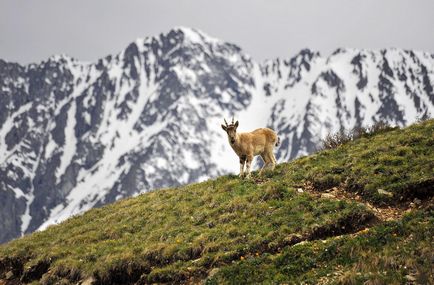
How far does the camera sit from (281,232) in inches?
882

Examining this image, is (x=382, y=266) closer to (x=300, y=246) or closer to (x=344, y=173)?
(x=300, y=246)

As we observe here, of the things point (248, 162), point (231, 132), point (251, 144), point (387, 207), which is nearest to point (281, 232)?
point (387, 207)

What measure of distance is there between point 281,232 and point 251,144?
30.4 feet

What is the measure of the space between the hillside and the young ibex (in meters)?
0.99

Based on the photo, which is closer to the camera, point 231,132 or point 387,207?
point 387,207

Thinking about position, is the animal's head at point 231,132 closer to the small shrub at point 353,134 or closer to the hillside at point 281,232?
the hillside at point 281,232

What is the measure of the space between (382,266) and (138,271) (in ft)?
33.6

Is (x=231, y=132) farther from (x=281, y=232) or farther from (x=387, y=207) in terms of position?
(x=387, y=207)

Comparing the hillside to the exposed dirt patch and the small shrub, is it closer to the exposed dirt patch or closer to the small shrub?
the exposed dirt patch

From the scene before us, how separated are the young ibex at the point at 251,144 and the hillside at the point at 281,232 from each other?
39.0 inches

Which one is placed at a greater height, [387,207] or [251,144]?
[251,144]

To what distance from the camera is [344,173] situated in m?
26.4

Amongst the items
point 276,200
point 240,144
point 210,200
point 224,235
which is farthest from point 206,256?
point 240,144

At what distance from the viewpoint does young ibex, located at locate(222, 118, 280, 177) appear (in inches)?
1179
